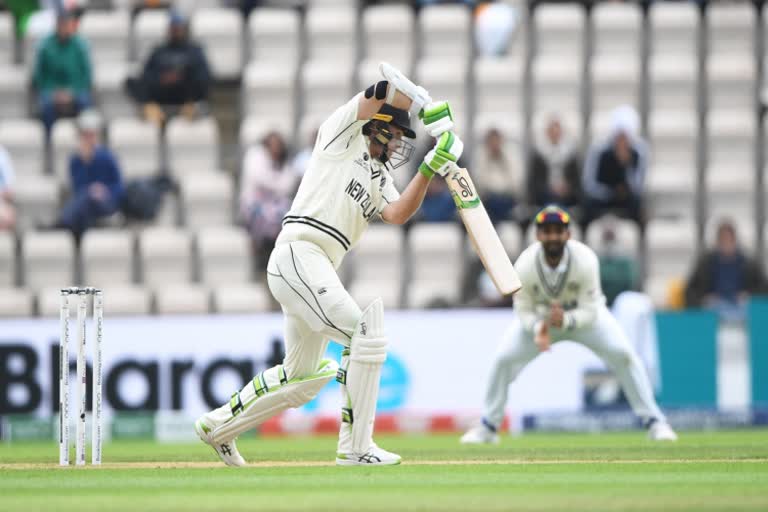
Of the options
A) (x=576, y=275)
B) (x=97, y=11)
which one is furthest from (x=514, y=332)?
(x=97, y=11)

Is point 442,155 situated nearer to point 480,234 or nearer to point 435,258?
point 480,234

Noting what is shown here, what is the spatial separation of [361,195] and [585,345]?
2926 millimetres

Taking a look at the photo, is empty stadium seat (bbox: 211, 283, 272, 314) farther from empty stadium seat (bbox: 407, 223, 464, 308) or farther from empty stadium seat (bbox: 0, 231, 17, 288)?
empty stadium seat (bbox: 0, 231, 17, 288)

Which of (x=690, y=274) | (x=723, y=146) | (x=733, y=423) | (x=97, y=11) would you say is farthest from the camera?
(x=97, y=11)

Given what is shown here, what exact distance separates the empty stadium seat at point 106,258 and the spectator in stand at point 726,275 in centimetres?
460

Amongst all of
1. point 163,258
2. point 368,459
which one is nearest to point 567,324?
point 368,459

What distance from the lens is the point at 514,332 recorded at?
9102 mm

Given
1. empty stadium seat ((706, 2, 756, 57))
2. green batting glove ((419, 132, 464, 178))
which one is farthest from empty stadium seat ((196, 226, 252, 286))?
green batting glove ((419, 132, 464, 178))

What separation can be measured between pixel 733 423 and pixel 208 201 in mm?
4684

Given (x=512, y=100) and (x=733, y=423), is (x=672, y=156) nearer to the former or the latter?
(x=512, y=100)

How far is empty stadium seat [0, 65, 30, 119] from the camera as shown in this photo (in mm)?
13477

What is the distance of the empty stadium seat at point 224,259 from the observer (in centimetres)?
1206

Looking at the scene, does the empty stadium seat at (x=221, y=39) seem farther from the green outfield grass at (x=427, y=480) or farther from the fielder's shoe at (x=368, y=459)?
the fielder's shoe at (x=368, y=459)

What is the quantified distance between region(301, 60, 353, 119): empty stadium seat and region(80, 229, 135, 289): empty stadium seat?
2.13 meters
